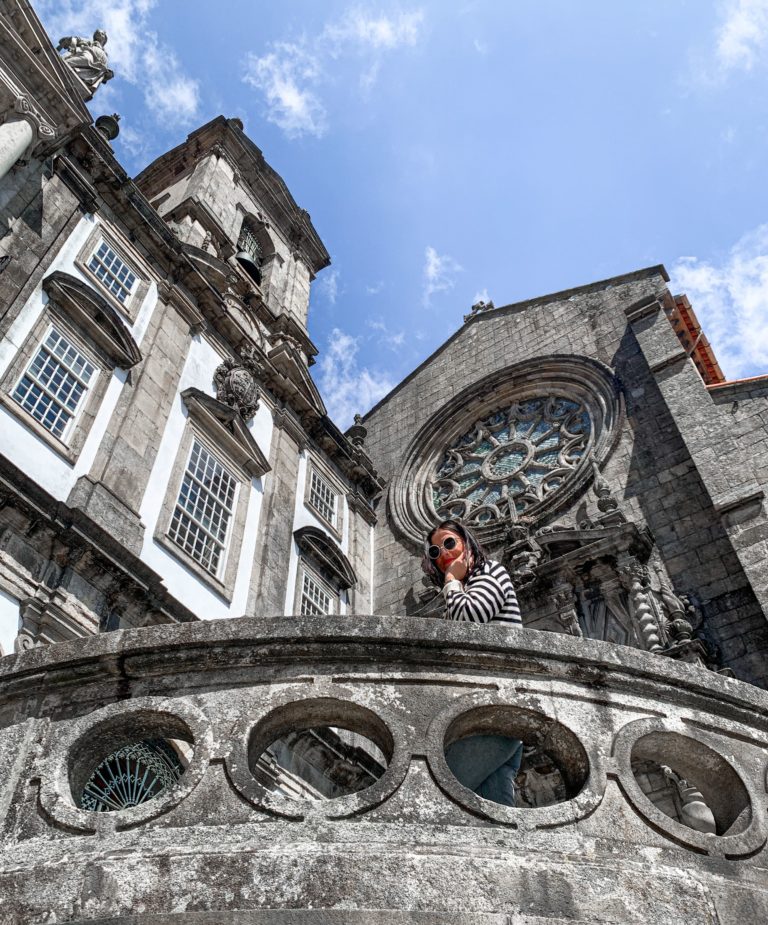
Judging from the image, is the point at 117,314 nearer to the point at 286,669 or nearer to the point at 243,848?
the point at 286,669

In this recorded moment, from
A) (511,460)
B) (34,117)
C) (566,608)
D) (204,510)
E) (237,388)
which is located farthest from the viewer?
(511,460)

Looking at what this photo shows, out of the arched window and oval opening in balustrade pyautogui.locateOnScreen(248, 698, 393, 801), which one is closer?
oval opening in balustrade pyautogui.locateOnScreen(248, 698, 393, 801)

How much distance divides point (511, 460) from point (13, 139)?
34.3 feet

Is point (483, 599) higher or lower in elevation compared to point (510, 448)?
lower

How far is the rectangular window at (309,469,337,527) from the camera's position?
1541 centimetres

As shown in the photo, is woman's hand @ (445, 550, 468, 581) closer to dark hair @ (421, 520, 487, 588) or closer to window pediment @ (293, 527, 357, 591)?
dark hair @ (421, 520, 487, 588)

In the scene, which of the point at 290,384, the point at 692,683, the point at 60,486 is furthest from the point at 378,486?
the point at 692,683

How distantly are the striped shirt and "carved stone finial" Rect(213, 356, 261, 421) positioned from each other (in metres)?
9.48

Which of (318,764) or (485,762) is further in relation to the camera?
(318,764)

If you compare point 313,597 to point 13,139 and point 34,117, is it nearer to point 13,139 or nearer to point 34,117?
point 13,139

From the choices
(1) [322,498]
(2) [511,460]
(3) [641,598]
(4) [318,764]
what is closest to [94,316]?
(1) [322,498]

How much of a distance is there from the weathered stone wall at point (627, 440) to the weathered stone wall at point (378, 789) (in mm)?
7671

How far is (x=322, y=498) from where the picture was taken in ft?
51.8

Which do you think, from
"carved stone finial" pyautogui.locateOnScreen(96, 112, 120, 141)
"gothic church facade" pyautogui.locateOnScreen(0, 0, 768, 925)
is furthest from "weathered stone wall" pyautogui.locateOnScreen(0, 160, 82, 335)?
"carved stone finial" pyautogui.locateOnScreen(96, 112, 120, 141)
